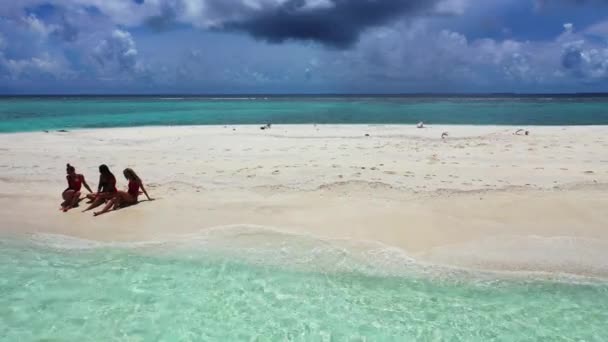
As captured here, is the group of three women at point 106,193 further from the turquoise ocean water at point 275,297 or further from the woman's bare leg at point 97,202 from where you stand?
the turquoise ocean water at point 275,297

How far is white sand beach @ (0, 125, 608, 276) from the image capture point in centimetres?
813

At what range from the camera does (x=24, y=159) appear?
16703 millimetres

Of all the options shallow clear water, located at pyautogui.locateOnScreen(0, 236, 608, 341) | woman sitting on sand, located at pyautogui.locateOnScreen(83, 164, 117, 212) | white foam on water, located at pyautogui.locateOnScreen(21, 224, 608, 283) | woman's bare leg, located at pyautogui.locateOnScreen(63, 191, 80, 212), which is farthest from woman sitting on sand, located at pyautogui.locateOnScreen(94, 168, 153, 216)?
shallow clear water, located at pyautogui.locateOnScreen(0, 236, 608, 341)

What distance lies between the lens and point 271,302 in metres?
6.31

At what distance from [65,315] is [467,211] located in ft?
24.6

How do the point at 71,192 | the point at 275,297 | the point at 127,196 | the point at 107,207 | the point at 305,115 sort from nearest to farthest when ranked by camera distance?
the point at 275,297
the point at 107,207
the point at 127,196
the point at 71,192
the point at 305,115

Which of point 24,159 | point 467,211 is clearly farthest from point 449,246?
point 24,159

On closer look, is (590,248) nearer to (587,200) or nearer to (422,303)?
(587,200)

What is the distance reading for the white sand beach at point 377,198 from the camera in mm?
8133

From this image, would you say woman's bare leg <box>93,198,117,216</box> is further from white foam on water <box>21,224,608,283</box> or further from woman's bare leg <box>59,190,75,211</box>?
white foam on water <box>21,224,608,283</box>

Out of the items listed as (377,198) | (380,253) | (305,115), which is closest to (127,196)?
(377,198)

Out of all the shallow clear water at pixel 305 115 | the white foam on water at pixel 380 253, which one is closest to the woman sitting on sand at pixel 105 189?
the white foam on water at pixel 380 253

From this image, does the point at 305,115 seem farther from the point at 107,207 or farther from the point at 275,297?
the point at 275,297

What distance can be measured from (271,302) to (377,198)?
4890 mm
